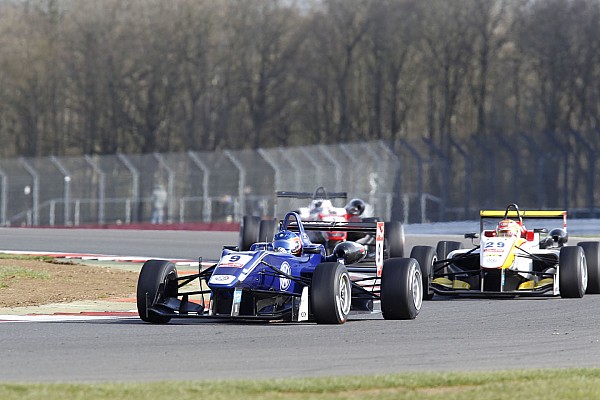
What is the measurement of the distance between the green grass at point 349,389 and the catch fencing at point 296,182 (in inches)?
1139

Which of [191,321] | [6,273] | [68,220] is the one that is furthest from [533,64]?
[191,321]

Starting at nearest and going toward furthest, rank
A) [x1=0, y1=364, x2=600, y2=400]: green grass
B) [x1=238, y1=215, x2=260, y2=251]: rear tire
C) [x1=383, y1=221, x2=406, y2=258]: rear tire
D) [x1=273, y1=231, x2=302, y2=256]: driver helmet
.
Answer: [x1=0, y1=364, x2=600, y2=400]: green grass → [x1=273, y1=231, x2=302, y2=256]: driver helmet → [x1=383, y1=221, x2=406, y2=258]: rear tire → [x1=238, y1=215, x2=260, y2=251]: rear tire

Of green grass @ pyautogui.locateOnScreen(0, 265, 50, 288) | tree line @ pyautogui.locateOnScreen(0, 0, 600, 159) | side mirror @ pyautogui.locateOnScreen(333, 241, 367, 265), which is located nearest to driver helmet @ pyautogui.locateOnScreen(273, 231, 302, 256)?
side mirror @ pyautogui.locateOnScreen(333, 241, 367, 265)

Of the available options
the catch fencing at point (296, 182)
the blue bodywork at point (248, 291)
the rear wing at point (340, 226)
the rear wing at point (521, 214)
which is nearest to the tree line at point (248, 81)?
the catch fencing at point (296, 182)

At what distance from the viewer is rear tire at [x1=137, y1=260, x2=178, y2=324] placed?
43.4 ft

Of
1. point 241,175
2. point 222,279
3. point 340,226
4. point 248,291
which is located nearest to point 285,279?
point 248,291

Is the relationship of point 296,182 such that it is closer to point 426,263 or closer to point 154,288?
point 426,263

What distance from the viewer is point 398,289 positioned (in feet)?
44.2

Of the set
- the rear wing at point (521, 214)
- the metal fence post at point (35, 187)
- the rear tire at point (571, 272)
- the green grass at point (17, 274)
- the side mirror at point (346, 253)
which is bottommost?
the green grass at point (17, 274)

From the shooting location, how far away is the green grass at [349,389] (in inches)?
329

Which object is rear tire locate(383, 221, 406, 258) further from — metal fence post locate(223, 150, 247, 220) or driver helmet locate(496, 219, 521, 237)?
metal fence post locate(223, 150, 247, 220)

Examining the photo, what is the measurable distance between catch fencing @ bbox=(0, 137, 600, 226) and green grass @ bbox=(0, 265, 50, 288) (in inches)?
763

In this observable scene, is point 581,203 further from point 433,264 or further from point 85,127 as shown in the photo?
point 85,127

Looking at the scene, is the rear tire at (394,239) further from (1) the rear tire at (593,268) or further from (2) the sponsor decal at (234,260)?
(2) the sponsor decal at (234,260)
